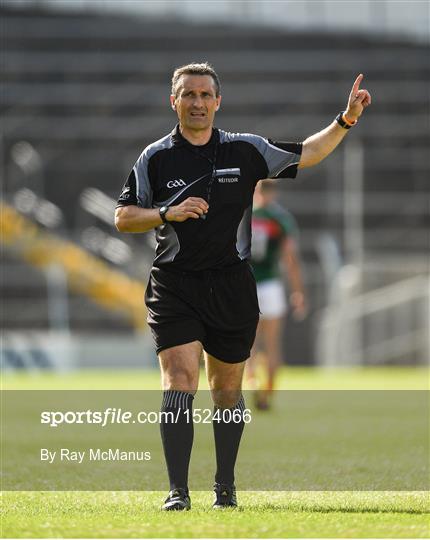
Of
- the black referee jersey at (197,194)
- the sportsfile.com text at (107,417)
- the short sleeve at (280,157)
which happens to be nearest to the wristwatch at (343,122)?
the short sleeve at (280,157)

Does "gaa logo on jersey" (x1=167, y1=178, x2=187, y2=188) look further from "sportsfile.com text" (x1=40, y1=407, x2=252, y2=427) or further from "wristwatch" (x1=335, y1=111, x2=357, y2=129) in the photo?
"sportsfile.com text" (x1=40, y1=407, x2=252, y2=427)

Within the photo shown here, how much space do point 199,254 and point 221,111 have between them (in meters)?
32.2

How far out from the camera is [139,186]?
→ 586 centimetres

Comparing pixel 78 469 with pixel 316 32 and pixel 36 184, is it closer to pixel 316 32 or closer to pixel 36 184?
pixel 36 184

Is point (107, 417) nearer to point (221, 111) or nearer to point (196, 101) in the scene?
point (196, 101)

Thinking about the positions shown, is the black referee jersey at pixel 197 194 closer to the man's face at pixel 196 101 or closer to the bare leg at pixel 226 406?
the man's face at pixel 196 101

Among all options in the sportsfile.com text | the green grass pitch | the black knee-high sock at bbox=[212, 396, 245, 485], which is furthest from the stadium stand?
the black knee-high sock at bbox=[212, 396, 245, 485]

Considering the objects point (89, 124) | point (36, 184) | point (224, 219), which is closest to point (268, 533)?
point (224, 219)

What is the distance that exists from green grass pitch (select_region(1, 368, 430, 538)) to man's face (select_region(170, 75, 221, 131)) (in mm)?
1615

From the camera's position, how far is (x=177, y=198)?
5.83 m

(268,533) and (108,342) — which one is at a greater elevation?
(268,533)

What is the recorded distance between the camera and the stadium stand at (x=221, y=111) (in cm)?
3531

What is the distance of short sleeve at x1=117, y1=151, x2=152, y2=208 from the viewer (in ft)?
19.2

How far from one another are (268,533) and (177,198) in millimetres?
1651
